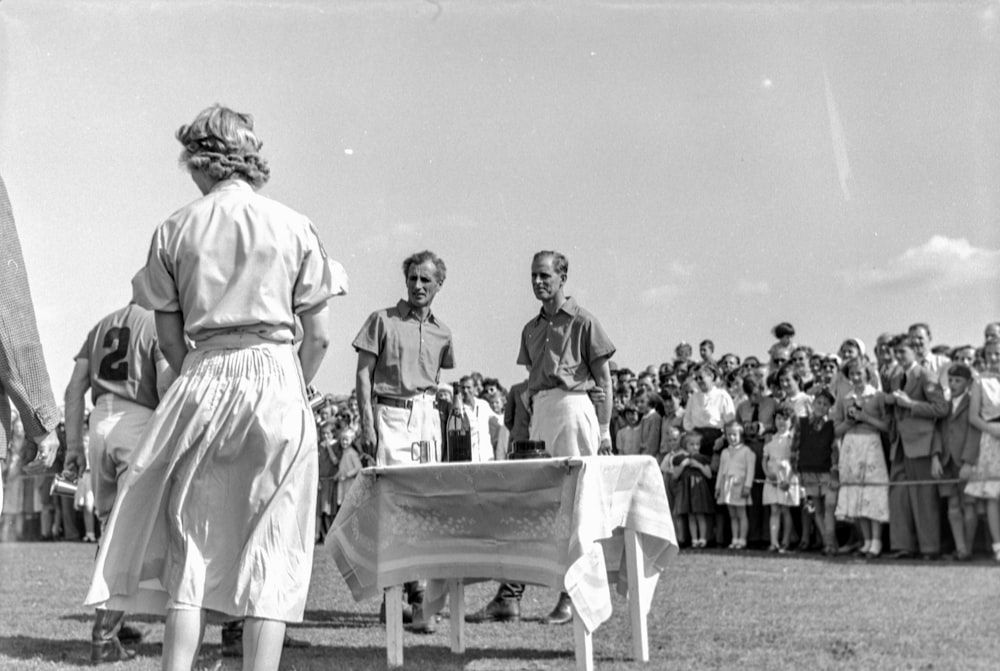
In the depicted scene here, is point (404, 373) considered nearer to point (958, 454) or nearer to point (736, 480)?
point (958, 454)

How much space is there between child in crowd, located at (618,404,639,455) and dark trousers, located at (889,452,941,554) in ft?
14.0

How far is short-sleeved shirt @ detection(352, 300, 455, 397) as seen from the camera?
308 inches

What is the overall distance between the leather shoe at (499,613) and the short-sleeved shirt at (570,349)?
4.82 ft

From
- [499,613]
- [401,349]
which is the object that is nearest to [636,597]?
[499,613]

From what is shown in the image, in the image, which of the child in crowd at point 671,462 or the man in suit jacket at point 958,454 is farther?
the child in crowd at point 671,462

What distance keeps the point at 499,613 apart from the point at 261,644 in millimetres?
4173

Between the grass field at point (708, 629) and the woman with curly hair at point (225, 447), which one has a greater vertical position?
the woman with curly hair at point (225, 447)

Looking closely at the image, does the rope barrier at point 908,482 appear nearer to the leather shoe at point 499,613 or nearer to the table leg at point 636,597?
the leather shoe at point 499,613

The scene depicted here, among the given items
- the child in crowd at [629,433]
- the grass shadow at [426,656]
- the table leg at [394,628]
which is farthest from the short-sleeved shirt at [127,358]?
the child in crowd at [629,433]

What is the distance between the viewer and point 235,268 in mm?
3996

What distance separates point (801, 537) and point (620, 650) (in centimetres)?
751

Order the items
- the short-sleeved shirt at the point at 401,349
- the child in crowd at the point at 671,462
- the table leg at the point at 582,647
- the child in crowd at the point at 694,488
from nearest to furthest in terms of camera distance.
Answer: the table leg at the point at 582,647, the short-sleeved shirt at the point at 401,349, the child in crowd at the point at 694,488, the child in crowd at the point at 671,462

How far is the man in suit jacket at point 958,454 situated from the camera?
11.2 metres

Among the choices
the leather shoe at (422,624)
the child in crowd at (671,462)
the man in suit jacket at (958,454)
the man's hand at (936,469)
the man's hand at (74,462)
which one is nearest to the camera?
the man's hand at (74,462)
